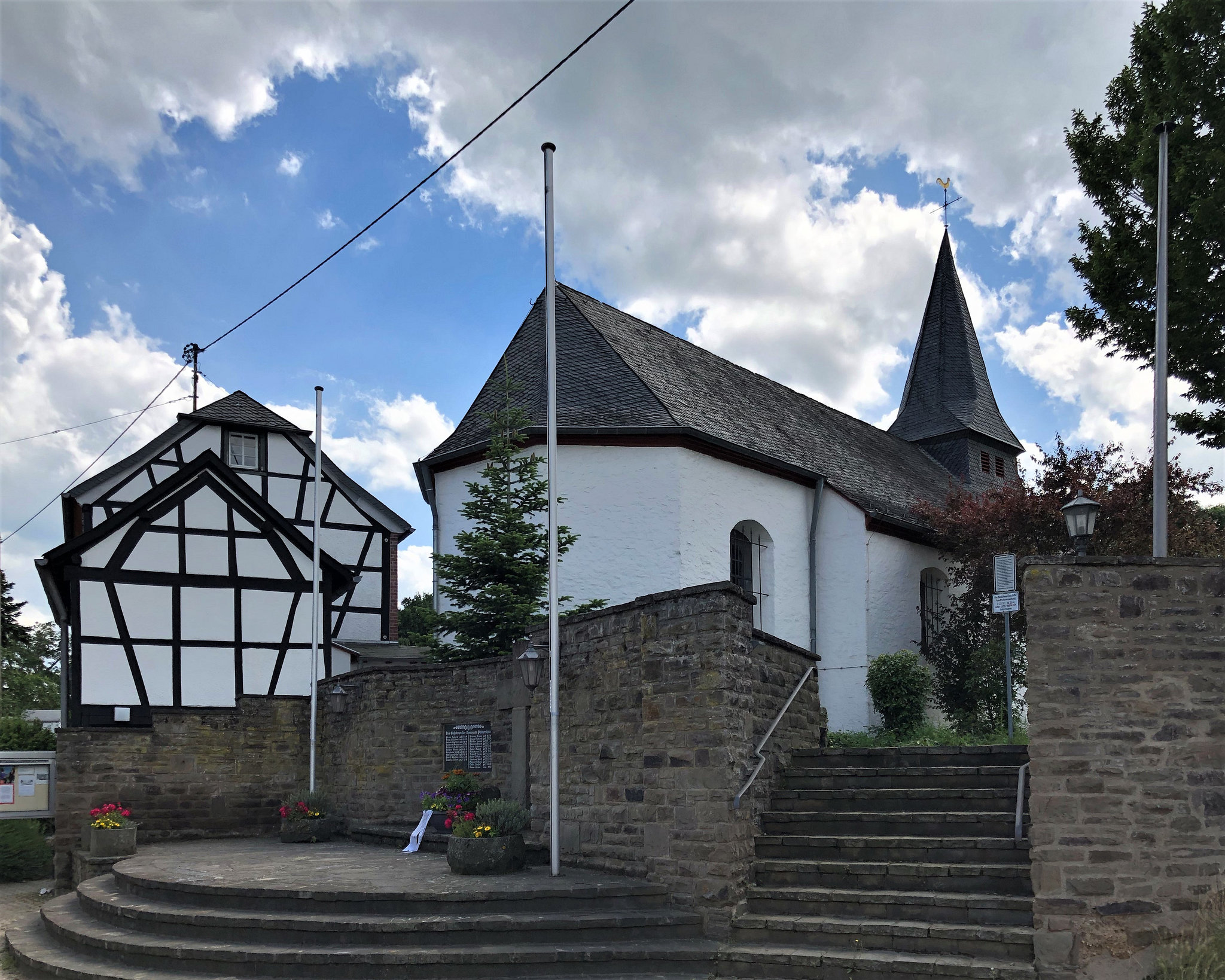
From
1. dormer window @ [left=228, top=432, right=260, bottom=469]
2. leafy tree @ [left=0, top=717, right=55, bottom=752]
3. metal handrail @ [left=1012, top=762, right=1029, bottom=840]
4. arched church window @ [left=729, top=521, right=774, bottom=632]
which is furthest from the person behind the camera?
dormer window @ [left=228, top=432, right=260, bottom=469]

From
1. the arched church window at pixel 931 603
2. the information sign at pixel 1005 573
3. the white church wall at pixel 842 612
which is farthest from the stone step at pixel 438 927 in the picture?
the arched church window at pixel 931 603

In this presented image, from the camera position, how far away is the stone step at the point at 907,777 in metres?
A: 9.54

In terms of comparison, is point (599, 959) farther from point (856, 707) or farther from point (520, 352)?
point (520, 352)

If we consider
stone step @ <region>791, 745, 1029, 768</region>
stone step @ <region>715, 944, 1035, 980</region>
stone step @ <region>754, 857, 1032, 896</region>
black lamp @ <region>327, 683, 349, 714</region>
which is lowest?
stone step @ <region>715, 944, 1035, 980</region>

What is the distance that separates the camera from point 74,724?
1666 centimetres

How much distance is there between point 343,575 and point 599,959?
12482mm

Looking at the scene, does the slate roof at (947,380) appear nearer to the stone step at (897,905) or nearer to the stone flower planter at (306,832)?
the stone flower planter at (306,832)

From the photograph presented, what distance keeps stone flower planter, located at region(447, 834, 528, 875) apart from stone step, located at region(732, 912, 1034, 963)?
8.38 feet

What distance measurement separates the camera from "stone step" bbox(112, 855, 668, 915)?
880 centimetres

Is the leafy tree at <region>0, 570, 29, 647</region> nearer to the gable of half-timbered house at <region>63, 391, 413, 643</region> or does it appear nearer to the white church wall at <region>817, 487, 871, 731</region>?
the gable of half-timbered house at <region>63, 391, 413, 643</region>

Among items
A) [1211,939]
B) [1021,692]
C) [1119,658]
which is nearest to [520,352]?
[1021,692]

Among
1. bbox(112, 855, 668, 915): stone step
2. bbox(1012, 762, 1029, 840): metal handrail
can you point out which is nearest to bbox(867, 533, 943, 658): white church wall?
bbox(1012, 762, 1029, 840): metal handrail

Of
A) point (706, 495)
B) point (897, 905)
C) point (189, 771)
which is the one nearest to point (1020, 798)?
point (897, 905)

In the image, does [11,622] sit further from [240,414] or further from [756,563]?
[756,563]
